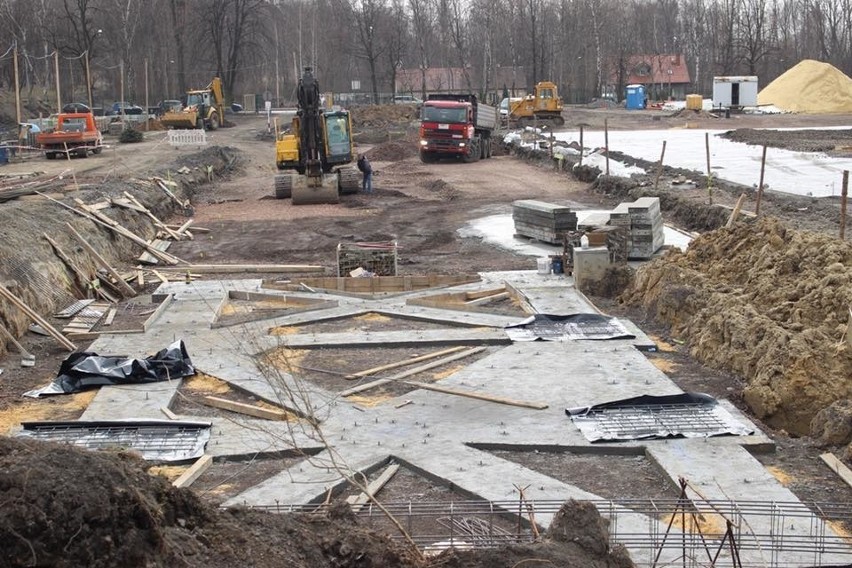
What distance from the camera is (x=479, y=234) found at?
23953 mm

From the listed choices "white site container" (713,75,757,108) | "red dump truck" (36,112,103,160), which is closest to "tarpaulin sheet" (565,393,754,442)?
"red dump truck" (36,112,103,160)

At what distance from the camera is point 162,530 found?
5133mm

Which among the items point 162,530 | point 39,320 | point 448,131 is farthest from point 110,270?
point 448,131

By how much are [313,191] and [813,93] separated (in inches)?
1999

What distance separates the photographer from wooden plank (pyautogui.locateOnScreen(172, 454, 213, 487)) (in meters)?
9.09

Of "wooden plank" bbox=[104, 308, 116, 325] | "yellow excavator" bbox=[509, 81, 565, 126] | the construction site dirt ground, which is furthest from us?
"yellow excavator" bbox=[509, 81, 565, 126]

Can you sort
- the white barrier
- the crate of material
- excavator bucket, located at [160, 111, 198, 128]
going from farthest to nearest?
1. excavator bucket, located at [160, 111, 198, 128]
2. the white barrier
3. the crate of material

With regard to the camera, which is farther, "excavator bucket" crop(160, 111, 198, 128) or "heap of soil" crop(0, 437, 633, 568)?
"excavator bucket" crop(160, 111, 198, 128)

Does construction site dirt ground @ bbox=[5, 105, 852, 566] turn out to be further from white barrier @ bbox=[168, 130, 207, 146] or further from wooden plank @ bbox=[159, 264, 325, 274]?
white barrier @ bbox=[168, 130, 207, 146]

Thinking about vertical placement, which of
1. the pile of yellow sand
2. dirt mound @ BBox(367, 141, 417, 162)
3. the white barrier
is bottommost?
dirt mound @ BBox(367, 141, 417, 162)

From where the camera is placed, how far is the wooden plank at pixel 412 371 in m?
11.9

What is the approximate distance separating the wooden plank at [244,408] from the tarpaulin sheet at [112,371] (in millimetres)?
1177

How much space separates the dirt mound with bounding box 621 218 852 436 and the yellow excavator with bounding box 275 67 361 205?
47.7ft

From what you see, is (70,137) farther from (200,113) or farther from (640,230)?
(640,230)
